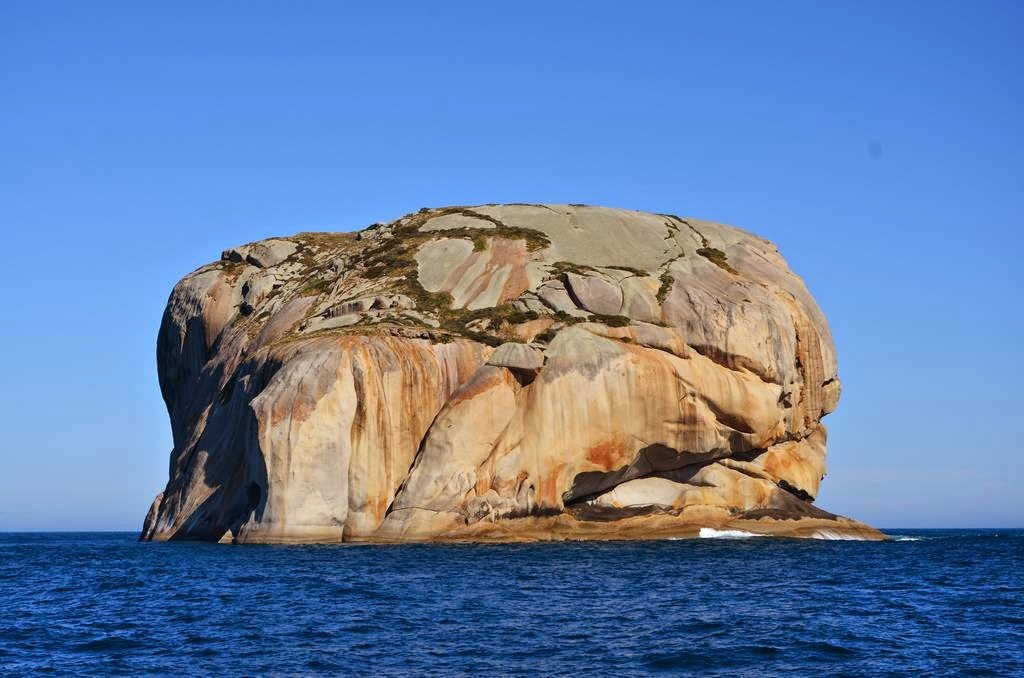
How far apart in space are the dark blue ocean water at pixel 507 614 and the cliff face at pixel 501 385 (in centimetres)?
572

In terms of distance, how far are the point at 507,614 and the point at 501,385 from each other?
3105cm

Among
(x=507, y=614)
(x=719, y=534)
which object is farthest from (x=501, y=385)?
(x=507, y=614)

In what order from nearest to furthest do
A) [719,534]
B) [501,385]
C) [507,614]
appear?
[507,614]
[501,385]
[719,534]

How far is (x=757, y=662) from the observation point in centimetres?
3086

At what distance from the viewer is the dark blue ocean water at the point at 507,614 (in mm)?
30578

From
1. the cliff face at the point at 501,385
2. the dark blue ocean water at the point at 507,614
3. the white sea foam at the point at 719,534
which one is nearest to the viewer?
the dark blue ocean water at the point at 507,614

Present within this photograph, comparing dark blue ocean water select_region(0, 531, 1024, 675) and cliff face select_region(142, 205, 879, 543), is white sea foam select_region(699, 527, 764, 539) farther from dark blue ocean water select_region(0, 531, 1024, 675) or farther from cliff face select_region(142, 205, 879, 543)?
dark blue ocean water select_region(0, 531, 1024, 675)

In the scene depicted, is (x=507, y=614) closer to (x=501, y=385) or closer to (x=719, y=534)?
(x=501, y=385)

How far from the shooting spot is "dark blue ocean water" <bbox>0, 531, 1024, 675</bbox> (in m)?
30.6

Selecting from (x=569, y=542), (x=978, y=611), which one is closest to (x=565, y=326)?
(x=569, y=542)

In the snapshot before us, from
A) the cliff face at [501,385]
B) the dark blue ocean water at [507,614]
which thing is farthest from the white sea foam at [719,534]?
the dark blue ocean water at [507,614]

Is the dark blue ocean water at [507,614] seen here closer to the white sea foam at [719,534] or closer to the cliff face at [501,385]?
the cliff face at [501,385]

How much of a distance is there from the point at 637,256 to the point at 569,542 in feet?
81.8

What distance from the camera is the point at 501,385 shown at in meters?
67.9
